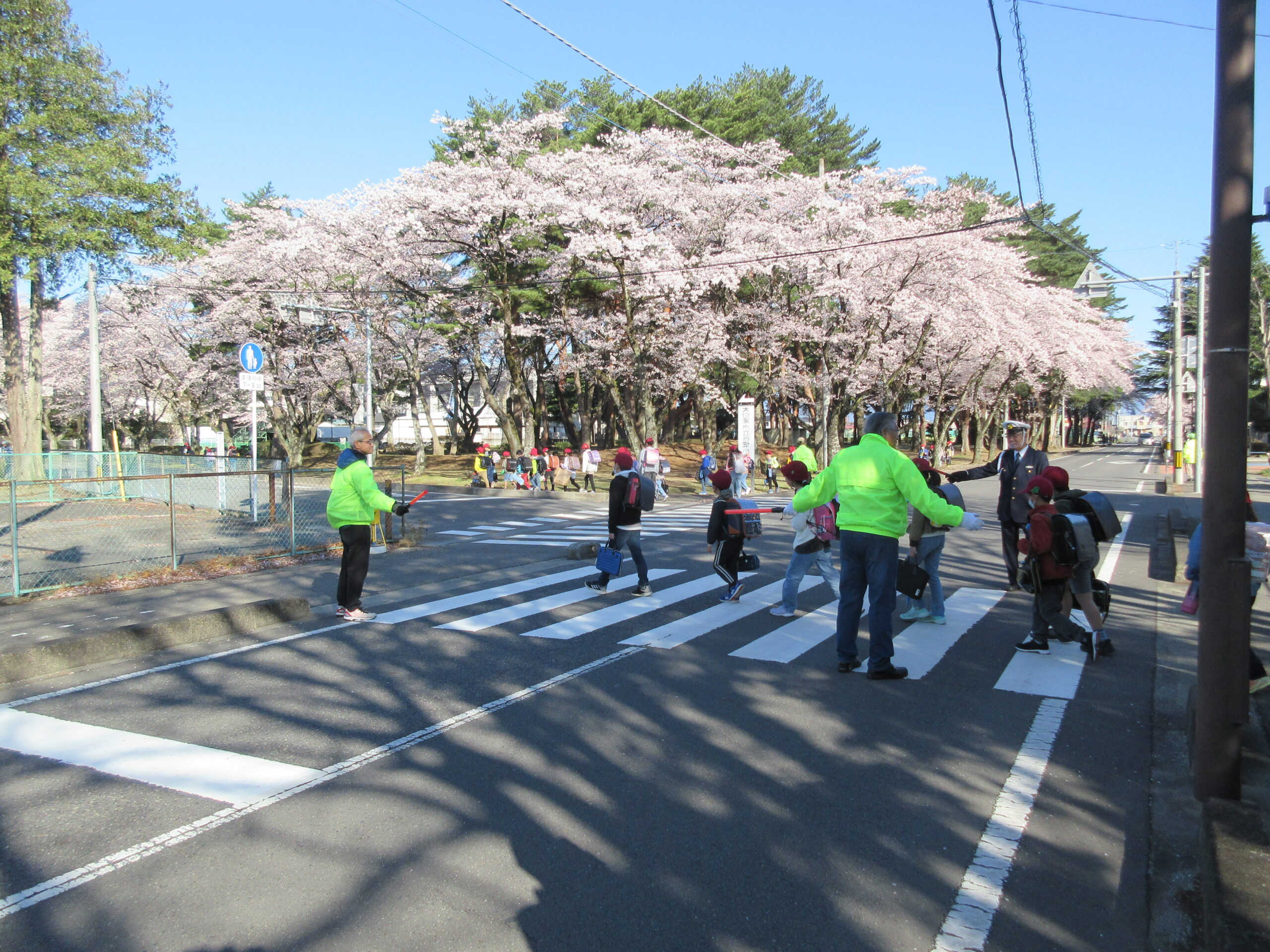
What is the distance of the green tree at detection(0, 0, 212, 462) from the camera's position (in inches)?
834

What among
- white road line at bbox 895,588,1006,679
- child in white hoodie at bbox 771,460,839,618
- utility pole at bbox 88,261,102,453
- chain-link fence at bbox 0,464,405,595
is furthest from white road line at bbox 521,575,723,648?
utility pole at bbox 88,261,102,453

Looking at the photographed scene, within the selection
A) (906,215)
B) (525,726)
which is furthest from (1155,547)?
(906,215)

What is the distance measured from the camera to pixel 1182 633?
7805mm

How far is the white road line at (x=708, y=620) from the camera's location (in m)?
7.57

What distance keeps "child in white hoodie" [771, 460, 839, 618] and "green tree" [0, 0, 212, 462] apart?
20911 millimetres

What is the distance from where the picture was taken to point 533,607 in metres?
9.20

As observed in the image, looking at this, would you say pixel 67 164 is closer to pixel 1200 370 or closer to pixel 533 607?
pixel 533 607

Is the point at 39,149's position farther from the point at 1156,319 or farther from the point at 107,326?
the point at 1156,319

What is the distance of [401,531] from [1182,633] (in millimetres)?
11673

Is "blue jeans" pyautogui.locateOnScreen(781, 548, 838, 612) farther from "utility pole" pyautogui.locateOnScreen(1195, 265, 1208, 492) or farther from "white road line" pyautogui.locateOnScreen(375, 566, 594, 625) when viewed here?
"utility pole" pyautogui.locateOnScreen(1195, 265, 1208, 492)

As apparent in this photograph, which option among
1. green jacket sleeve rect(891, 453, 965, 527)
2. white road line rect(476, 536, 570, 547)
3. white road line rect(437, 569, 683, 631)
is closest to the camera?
green jacket sleeve rect(891, 453, 965, 527)

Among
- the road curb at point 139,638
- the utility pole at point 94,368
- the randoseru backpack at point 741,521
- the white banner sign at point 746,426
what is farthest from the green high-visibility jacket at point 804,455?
the utility pole at point 94,368

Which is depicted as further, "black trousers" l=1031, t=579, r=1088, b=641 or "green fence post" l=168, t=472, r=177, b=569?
"green fence post" l=168, t=472, r=177, b=569

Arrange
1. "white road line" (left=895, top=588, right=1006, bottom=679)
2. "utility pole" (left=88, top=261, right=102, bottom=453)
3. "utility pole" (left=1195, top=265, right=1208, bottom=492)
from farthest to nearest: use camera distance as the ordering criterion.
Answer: "utility pole" (left=1195, top=265, right=1208, bottom=492) < "utility pole" (left=88, top=261, right=102, bottom=453) < "white road line" (left=895, top=588, right=1006, bottom=679)
